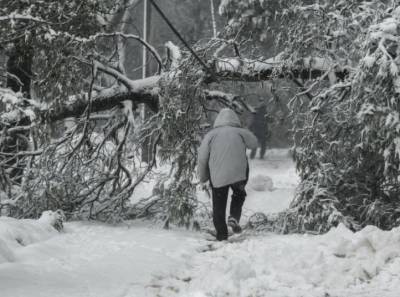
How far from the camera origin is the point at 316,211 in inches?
267

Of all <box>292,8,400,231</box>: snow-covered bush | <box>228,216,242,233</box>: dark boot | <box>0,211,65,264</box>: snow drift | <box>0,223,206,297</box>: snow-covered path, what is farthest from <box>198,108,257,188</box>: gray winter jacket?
<box>0,211,65,264</box>: snow drift

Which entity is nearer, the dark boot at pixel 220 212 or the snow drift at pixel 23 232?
the snow drift at pixel 23 232

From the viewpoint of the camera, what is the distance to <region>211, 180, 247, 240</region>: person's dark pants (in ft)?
21.0

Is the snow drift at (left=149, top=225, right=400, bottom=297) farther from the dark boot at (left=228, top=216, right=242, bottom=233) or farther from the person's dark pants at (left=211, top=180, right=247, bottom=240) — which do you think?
the dark boot at (left=228, top=216, right=242, bottom=233)

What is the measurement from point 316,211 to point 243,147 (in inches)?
48.3

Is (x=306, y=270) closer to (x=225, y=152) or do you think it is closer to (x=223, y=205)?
(x=223, y=205)

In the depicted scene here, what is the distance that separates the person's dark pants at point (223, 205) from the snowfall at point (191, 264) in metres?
0.38

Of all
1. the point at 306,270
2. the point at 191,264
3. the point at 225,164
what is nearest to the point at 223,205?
the point at 225,164

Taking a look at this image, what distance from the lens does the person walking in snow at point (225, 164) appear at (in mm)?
6484

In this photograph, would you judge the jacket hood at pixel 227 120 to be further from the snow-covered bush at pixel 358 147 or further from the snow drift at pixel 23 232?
the snow drift at pixel 23 232

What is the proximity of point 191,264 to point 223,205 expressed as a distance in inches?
69.8

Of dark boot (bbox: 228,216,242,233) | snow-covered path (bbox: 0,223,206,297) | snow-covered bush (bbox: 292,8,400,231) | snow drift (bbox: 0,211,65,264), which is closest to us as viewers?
snow-covered path (bbox: 0,223,206,297)

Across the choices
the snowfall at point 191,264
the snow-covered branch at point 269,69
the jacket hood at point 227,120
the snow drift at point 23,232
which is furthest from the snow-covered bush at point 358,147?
the snow drift at point 23,232

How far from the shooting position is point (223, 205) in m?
6.58
